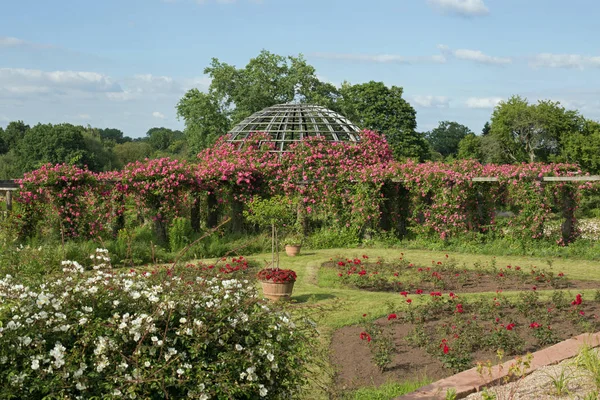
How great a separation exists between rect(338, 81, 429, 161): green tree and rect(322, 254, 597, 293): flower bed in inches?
957

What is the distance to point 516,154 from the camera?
145 ft

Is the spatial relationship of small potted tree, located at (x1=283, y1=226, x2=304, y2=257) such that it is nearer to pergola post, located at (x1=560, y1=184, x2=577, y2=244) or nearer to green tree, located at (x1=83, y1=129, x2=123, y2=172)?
pergola post, located at (x1=560, y1=184, x2=577, y2=244)

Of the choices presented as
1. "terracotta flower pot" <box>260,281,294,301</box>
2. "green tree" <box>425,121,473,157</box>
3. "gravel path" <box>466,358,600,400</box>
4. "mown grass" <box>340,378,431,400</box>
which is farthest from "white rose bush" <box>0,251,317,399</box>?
"green tree" <box>425,121,473,157</box>

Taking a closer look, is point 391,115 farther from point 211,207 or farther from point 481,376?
point 481,376

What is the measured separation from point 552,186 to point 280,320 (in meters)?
10.9

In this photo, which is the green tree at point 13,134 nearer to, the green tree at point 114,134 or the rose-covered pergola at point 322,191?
the green tree at point 114,134

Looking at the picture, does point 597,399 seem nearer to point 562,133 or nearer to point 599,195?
point 599,195

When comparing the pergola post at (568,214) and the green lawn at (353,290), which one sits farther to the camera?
the pergola post at (568,214)

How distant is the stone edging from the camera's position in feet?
13.7

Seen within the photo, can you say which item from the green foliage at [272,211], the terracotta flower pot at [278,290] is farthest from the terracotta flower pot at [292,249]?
the terracotta flower pot at [278,290]

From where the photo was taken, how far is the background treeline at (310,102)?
2752 centimetres

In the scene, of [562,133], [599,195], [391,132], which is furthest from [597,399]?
[562,133]

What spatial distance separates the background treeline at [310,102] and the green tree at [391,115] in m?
0.05

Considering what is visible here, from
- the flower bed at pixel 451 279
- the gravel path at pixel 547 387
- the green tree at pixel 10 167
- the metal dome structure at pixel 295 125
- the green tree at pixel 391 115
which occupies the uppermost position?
the green tree at pixel 391 115
